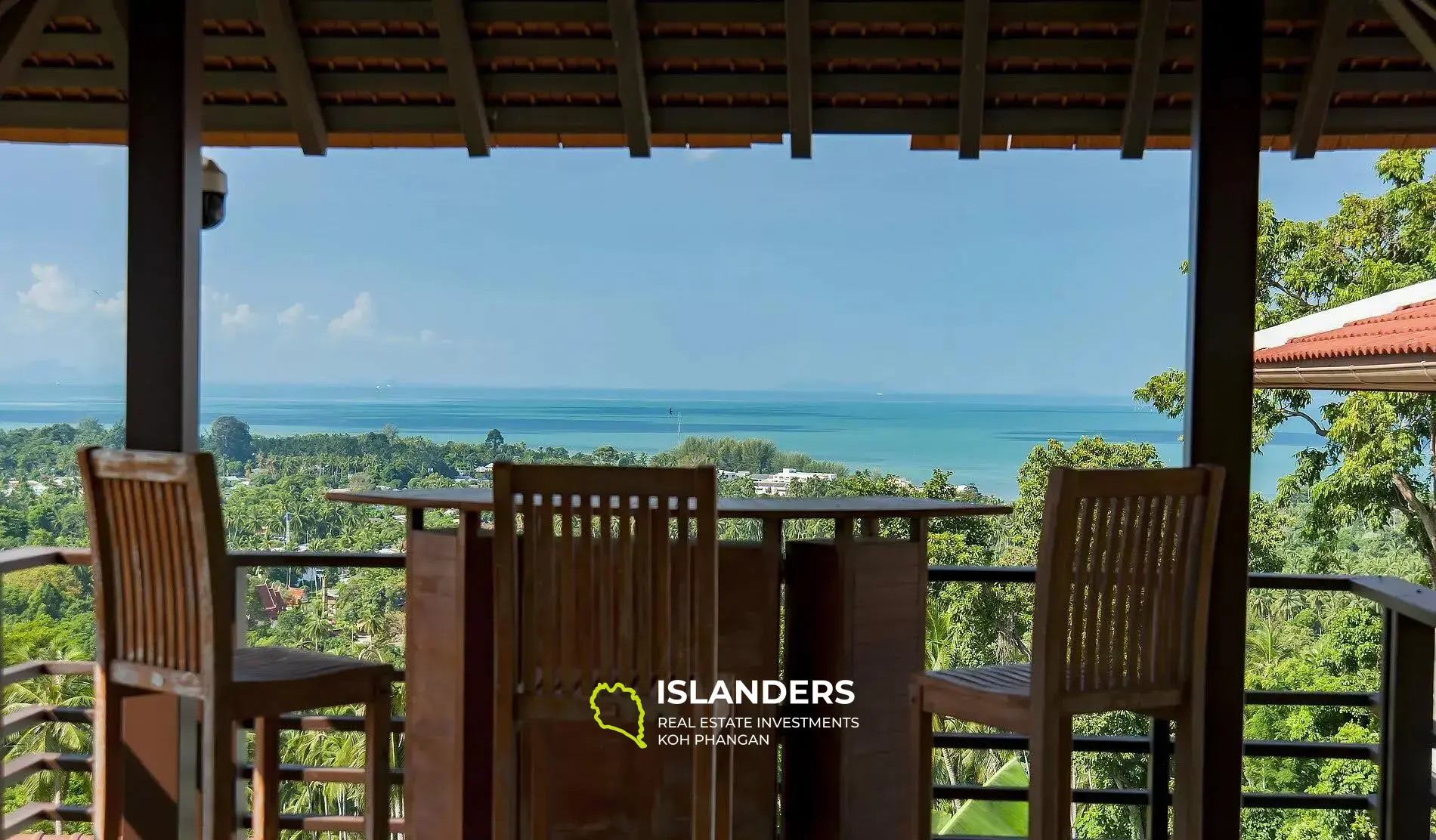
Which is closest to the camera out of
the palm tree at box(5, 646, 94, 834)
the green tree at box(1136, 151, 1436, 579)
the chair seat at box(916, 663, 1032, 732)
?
the chair seat at box(916, 663, 1032, 732)

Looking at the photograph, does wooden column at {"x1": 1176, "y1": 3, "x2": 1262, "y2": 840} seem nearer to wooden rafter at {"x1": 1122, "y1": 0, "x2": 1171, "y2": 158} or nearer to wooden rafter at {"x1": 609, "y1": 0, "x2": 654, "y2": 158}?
wooden rafter at {"x1": 1122, "y1": 0, "x2": 1171, "y2": 158}

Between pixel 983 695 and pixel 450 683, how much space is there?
1041 mm

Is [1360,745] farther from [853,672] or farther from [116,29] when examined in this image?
[116,29]

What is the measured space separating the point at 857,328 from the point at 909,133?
96.8 ft

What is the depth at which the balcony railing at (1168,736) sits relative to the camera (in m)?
2.39

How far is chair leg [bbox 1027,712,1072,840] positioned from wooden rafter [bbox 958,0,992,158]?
1663 mm

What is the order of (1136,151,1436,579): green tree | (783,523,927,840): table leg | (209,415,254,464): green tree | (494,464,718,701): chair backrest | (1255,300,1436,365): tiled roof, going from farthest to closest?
1. (209,415,254,464): green tree
2. (1136,151,1436,579): green tree
3. (1255,300,1436,365): tiled roof
4. (783,523,927,840): table leg
5. (494,464,718,701): chair backrest

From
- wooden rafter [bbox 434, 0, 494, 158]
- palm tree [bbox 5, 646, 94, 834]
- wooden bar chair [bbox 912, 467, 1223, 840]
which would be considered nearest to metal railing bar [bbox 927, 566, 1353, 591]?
wooden bar chair [bbox 912, 467, 1223, 840]

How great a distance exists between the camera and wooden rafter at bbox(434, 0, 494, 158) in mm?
2869

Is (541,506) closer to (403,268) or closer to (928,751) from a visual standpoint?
(928,751)

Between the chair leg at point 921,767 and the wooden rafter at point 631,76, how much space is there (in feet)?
5.16

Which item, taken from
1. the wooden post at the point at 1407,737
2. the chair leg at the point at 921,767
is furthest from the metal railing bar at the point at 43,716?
the wooden post at the point at 1407,737

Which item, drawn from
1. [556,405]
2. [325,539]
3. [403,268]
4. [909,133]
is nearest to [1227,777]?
[909,133]

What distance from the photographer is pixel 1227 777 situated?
7.61ft
